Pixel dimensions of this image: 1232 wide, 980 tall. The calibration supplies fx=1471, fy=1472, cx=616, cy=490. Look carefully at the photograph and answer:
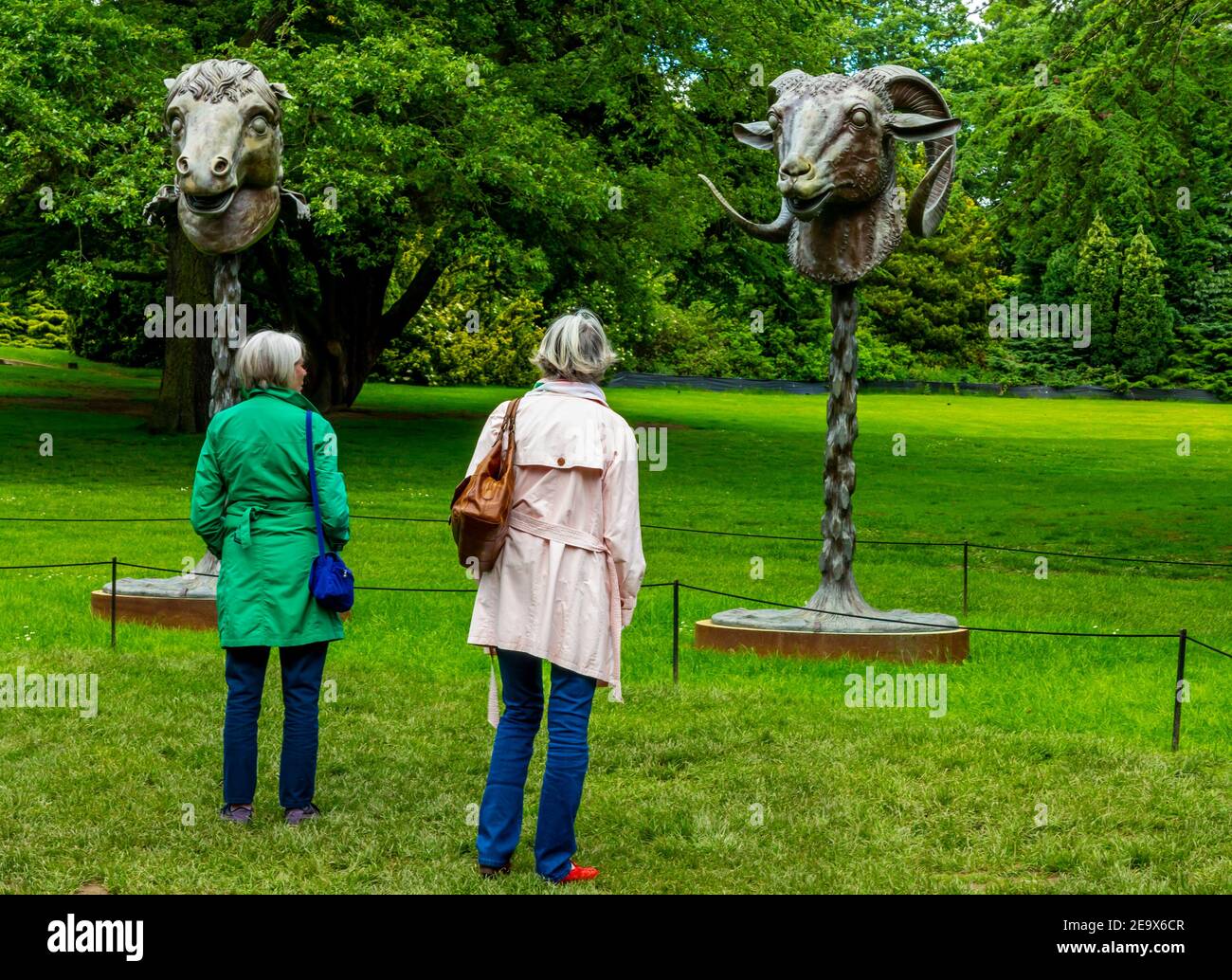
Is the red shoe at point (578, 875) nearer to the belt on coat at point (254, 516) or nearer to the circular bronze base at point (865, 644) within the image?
the belt on coat at point (254, 516)

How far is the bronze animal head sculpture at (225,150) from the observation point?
34.5 feet

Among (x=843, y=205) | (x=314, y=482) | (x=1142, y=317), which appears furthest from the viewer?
(x=1142, y=317)

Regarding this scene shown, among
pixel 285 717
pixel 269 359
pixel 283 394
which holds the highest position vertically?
pixel 269 359

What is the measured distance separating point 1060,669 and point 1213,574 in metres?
7.49

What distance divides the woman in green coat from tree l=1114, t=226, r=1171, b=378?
185ft

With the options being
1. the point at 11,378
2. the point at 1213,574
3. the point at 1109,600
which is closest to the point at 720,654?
the point at 1109,600

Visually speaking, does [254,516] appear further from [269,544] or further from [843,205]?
[843,205]

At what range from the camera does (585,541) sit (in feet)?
18.3

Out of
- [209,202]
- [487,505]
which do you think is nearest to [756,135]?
[209,202]

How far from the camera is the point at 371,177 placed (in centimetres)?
2041

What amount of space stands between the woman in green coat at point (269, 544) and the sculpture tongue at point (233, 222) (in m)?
4.90

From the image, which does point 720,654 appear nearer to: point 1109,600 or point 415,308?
point 1109,600

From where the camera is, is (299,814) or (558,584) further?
(299,814)

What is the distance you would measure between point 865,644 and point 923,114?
3.87 metres
